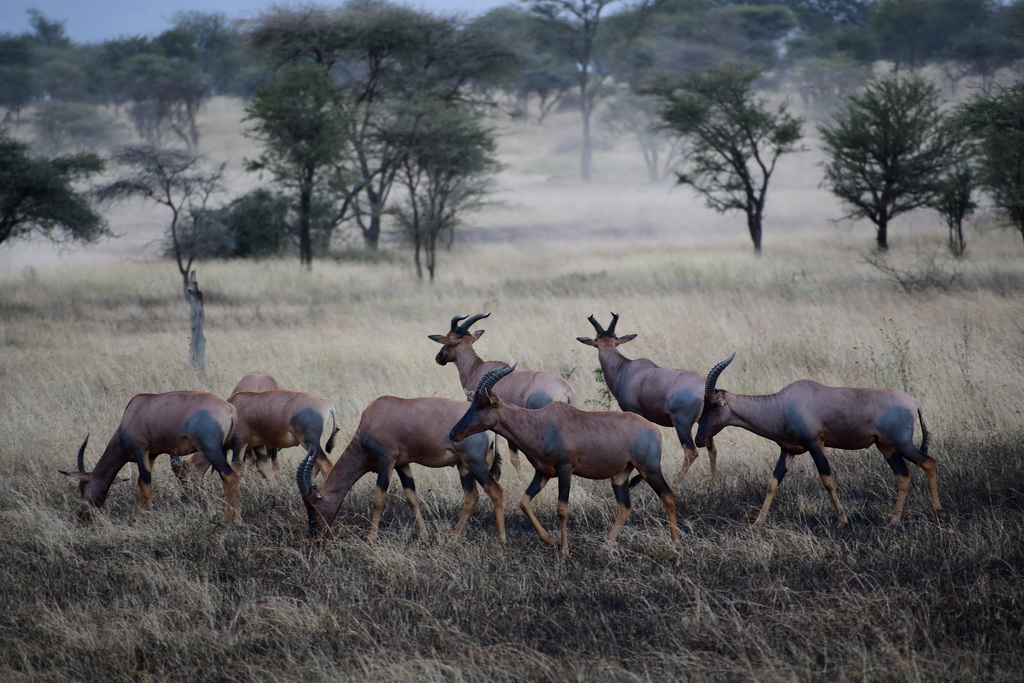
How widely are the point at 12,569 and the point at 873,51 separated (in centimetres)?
5769

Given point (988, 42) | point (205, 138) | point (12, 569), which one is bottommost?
point (12, 569)

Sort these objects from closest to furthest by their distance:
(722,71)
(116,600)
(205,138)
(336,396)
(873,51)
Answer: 1. (116,600)
2. (336,396)
3. (722,71)
4. (873,51)
5. (205,138)

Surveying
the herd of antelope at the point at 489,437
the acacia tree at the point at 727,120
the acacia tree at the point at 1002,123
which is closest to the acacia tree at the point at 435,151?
the acacia tree at the point at 727,120

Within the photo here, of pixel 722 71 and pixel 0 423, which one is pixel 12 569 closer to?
pixel 0 423

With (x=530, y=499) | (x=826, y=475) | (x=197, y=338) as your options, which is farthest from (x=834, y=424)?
(x=197, y=338)

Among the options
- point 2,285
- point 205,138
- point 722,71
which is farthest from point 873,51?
point 2,285

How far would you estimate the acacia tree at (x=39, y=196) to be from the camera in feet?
63.3

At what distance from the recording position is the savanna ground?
4.67 metres

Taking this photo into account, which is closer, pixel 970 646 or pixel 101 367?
pixel 970 646

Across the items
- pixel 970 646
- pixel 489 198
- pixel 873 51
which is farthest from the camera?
pixel 873 51

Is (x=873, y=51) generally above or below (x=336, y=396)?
above

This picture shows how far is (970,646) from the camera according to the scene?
456 centimetres

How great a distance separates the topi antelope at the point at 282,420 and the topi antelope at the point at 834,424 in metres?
2.78

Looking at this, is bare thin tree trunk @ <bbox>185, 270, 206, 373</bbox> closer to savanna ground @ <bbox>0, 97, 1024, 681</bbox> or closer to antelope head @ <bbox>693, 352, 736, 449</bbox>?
savanna ground @ <bbox>0, 97, 1024, 681</bbox>
